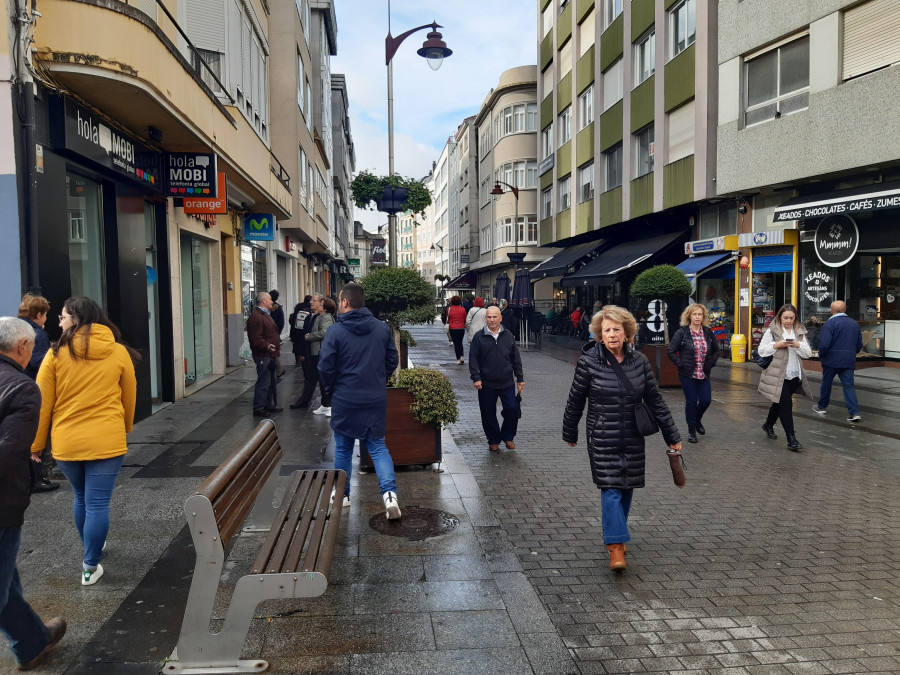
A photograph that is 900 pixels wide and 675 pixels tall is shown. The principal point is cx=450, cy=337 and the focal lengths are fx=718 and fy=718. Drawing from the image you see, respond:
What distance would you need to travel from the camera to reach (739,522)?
5.76 metres

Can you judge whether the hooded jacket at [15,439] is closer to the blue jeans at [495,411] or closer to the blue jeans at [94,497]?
the blue jeans at [94,497]

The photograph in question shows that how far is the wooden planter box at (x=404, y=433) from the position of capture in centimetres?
719

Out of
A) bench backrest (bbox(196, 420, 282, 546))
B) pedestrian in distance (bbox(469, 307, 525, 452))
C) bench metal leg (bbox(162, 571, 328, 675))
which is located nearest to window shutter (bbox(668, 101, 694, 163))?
pedestrian in distance (bbox(469, 307, 525, 452))

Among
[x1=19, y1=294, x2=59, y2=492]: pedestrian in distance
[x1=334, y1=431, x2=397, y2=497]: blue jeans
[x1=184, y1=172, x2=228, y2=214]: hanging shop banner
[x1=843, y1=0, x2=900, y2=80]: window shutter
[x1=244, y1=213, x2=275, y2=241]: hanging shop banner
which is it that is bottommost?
[x1=334, y1=431, x2=397, y2=497]: blue jeans

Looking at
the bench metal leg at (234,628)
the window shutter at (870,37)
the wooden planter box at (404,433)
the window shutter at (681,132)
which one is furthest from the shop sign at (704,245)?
the bench metal leg at (234,628)

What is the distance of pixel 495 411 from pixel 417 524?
10.1ft

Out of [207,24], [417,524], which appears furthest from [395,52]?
[417,524]

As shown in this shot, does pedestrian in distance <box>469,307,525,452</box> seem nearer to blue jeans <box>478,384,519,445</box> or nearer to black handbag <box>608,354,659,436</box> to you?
blue jeans <box>478,384,519,445</box>

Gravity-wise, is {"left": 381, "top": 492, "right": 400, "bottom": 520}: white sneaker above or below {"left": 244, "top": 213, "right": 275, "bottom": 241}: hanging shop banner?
below

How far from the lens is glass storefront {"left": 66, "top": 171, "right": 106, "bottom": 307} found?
873 centimetres

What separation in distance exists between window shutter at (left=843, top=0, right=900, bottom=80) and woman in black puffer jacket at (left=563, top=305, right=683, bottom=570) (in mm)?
13329

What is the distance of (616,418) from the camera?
4.70 m

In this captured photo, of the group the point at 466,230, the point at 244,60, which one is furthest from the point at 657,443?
the point at 466,230

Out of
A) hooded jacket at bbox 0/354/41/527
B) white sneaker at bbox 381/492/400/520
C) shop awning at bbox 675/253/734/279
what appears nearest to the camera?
hooded jacket at bbox 0/354/41/527
